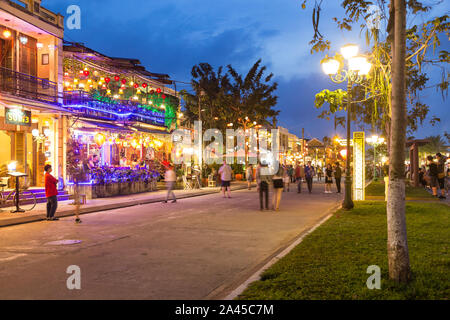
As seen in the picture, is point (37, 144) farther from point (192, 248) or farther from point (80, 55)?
point (192, 248)

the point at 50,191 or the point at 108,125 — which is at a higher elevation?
the point at 108,125

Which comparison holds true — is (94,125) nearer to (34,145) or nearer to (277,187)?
(34,145)

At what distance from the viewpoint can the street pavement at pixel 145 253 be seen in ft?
19.3

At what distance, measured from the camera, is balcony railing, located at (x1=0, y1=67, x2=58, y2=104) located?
1891 centimetres

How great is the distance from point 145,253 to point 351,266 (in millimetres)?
4074

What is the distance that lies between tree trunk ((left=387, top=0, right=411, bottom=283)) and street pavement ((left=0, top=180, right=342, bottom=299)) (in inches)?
89.4

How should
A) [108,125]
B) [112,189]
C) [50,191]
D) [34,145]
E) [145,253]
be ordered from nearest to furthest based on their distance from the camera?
[145,253] → [50,191] → [34,145] → [112,189] → [108,125]

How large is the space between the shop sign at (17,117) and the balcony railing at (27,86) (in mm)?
913

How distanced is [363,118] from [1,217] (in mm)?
22489

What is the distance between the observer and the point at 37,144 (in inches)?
869

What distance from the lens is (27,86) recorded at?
20062mm

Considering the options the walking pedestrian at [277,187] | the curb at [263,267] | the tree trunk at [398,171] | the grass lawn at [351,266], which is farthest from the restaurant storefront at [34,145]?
the tree trunk at [398,171]

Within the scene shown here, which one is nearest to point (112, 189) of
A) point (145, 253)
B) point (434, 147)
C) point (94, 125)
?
point (94, 125)
